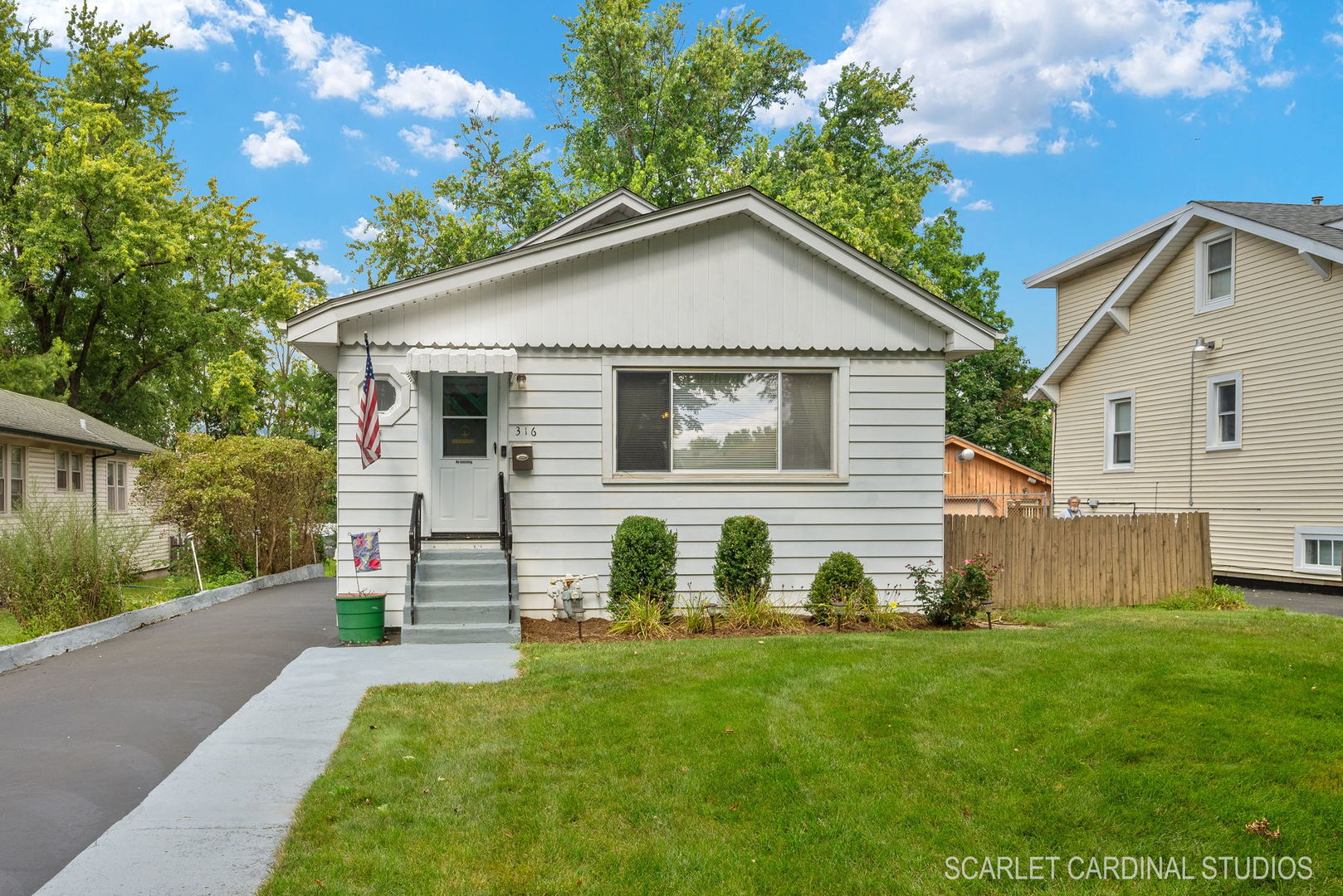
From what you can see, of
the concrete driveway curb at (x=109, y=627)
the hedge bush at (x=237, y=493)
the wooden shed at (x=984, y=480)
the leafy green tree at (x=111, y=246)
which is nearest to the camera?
the concrete driveway curb at (x=109, y=627)

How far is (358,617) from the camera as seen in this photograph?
30.0 ft

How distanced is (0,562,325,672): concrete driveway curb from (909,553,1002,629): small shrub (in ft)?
30.5

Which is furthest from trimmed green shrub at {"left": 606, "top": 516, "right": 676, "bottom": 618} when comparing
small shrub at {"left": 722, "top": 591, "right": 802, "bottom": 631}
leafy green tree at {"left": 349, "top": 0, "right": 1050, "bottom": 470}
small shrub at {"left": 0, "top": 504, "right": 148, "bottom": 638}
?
leafy green tree at {"left": 349, "top": 0, "right": 1050, "bottom": 470}

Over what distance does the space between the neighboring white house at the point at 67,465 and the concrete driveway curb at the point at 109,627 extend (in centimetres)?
143

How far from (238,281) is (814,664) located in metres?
29.6

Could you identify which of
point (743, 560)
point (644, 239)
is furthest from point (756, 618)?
point (644, 239)

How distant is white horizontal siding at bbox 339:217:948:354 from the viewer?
10.3 meters

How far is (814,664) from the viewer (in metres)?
6.98

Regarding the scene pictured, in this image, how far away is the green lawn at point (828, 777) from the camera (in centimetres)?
365

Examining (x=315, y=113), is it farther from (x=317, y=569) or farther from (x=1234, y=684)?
Answer: (x=1234, y=684)

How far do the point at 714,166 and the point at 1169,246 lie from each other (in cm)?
1491

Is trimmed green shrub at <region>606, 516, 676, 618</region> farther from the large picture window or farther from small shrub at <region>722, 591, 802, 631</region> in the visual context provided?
the large picture window

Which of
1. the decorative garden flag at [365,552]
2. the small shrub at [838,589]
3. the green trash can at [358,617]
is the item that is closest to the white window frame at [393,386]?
the decorative garden flag at [365,552]

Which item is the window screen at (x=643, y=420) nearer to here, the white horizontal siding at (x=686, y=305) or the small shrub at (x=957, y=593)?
the white horizontal siding at (x=686, y=305)
